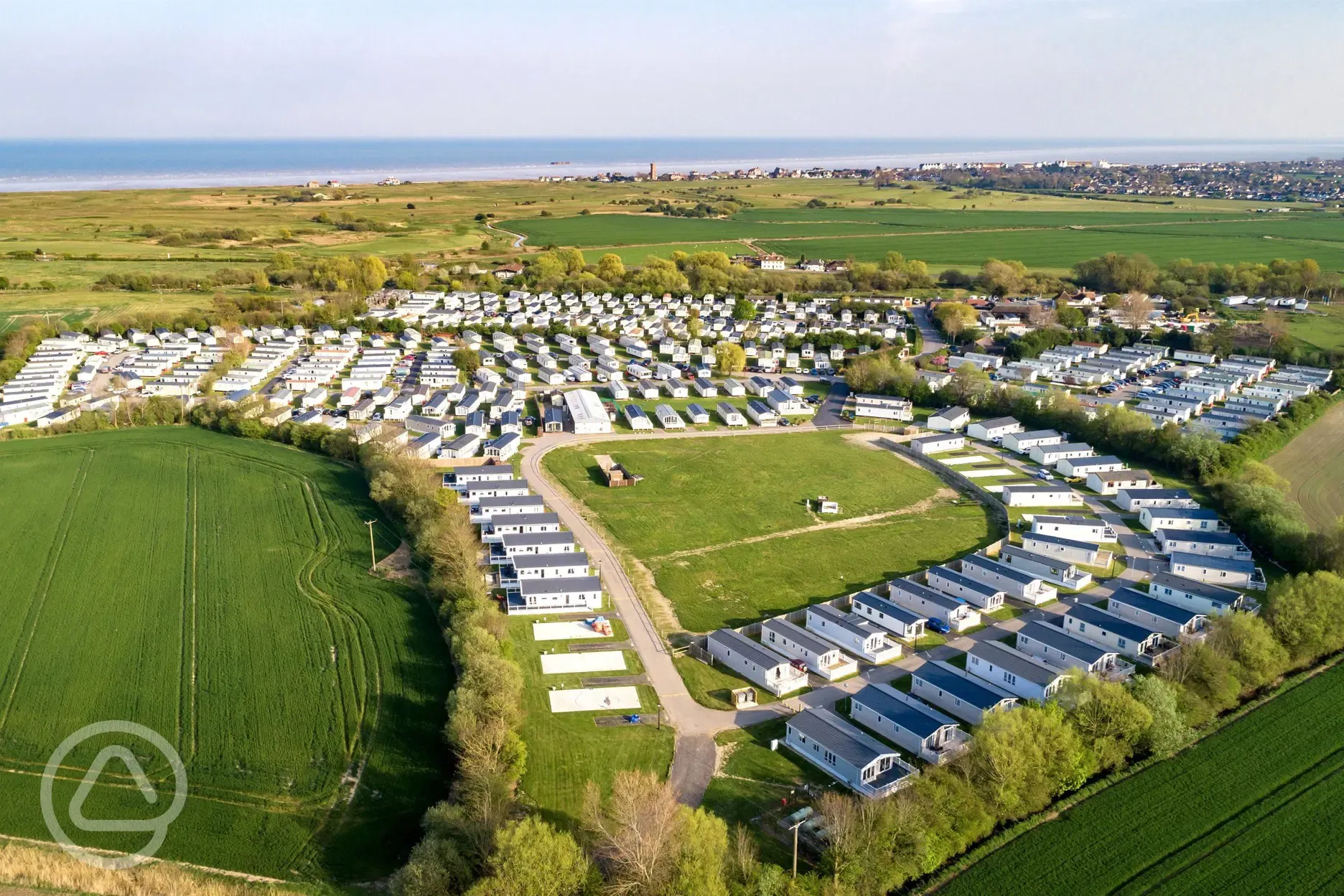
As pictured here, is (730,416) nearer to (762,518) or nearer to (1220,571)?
(762,518)

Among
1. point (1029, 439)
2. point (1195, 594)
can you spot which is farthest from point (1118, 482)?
point (1195, 594)

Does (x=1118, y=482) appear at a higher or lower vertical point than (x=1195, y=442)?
lower

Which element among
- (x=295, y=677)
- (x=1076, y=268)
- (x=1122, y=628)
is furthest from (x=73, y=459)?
(x=1076, y=268)

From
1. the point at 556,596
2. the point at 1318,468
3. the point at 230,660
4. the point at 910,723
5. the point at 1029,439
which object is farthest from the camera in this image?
the point at 1029,439

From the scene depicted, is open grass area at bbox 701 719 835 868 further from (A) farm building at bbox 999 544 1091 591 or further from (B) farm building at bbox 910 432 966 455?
(B) farm building at bbox 910 432 966 455

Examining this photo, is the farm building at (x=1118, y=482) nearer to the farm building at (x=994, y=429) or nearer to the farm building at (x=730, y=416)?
the farm building at (x=994, y=429)

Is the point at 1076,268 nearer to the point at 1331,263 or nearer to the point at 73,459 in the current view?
the point at 1331,263

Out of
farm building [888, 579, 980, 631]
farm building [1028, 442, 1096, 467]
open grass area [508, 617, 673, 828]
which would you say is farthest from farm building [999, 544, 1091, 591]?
open grass area [508, 617, 673, 828]

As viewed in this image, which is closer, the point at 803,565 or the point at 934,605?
the point at 934,605
